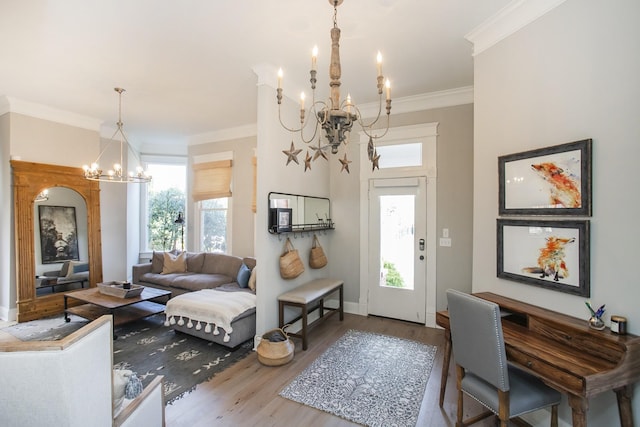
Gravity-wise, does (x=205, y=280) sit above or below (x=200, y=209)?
below

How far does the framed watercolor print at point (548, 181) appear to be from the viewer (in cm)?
177

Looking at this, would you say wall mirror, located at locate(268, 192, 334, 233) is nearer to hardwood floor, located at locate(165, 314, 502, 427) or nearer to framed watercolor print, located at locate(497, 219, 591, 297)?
hardwood floor, located at locate(165, 314, 502, 427)

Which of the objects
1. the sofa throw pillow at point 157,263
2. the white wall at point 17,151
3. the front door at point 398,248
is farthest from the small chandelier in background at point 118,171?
the front door at point 398,248

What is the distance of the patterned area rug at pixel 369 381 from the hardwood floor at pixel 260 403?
8cm

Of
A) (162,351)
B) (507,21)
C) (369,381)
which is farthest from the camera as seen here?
(162,351)

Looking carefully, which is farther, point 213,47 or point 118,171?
point 118,171

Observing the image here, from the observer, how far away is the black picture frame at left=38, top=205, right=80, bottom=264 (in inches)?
169

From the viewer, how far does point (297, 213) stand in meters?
3.65

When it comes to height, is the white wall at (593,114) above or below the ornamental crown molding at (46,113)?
below

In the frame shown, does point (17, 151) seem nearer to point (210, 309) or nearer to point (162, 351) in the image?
point (162, 351)

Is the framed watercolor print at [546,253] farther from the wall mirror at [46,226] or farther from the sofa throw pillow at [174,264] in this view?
the wall mirror at [46,226]

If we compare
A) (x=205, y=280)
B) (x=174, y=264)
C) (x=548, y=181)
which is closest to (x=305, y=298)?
(x=205, y=280)

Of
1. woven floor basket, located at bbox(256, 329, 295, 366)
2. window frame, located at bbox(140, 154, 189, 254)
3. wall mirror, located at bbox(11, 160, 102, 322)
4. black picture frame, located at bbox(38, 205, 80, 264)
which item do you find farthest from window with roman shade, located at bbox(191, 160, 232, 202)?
woven floor basket, located at bbox(256, 329, 295, 366)

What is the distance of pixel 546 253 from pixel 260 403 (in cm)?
236
